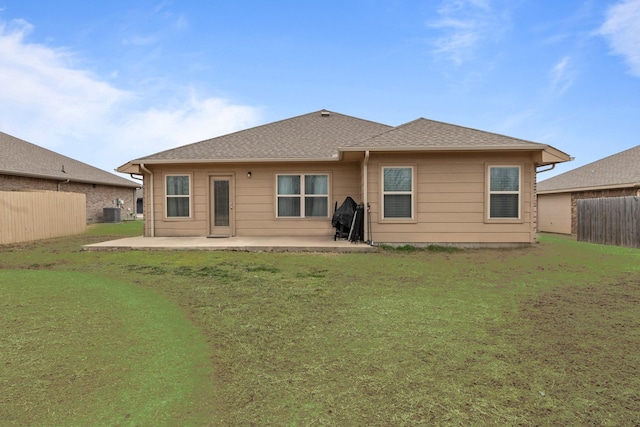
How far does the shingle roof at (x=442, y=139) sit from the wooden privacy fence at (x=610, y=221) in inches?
206

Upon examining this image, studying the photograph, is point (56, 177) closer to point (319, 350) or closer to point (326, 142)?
point (326, 142)

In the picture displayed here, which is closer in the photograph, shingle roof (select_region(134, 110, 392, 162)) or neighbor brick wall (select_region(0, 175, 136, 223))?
shingle roof (select_region(134, 110, 392, 162))

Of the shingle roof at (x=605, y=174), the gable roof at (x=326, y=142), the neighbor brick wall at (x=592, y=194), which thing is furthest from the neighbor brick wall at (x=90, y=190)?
the shingle roof at (x=605, y=174)

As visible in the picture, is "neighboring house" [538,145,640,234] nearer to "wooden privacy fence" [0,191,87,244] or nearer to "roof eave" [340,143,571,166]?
"roof eave" [340,143,571,166]

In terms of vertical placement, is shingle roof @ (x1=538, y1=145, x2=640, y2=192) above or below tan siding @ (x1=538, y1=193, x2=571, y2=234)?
above

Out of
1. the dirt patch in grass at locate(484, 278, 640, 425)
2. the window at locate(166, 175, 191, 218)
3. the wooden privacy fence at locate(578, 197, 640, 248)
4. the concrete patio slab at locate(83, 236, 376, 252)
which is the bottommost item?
the dirt patch in grass at locate(484, 278, 640, 425)

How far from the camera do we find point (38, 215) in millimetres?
12805

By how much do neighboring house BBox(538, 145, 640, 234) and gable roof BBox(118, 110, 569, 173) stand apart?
6829mm

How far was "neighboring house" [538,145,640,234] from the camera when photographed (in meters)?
14.1

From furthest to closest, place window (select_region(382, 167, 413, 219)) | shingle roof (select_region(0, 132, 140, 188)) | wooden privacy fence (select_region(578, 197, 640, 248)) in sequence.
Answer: shingle roof (select_region(0, 132, 140, 188)) < wooden privacy fence (select_region(578, 197, 640, 248)) < window (select_region(382, 167, 413, 219))

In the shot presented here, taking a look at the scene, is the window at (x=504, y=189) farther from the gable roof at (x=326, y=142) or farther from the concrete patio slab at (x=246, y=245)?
the concrete patio slab at (x=246, y=245)

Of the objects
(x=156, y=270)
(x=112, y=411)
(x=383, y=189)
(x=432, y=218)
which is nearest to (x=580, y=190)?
(x=432, y=218)

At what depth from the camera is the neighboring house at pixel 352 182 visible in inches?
375

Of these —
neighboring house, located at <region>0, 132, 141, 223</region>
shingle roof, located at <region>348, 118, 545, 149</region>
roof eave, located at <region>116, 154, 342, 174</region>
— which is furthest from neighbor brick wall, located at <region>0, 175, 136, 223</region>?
shingle roof, located at <region>348, 118, 545, 149</region>
